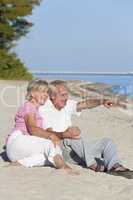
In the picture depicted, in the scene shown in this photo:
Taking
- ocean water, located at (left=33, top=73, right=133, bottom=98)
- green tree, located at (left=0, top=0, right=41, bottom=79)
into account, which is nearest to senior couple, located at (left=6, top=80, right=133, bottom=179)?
ocean water, located at (left=33, top=73, right=133, bottom=98)

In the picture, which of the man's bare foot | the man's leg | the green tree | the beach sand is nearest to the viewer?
the beach sand

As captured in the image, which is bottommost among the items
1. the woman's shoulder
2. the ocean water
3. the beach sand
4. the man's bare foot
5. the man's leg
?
the beach sand

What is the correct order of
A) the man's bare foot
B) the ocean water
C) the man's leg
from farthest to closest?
1. the ocean water
2. the man's leg
3. the man's bare foot

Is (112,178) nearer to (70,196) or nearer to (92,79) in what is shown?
(70,196)

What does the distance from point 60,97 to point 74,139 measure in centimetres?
53

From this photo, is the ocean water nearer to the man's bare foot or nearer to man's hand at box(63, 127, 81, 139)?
man's hand at box(63, 127, 81, 139)

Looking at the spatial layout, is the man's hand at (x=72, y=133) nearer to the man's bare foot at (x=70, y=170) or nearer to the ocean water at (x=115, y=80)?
the man's bare foot at (x=70, y=170)

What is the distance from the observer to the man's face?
7.46 metres

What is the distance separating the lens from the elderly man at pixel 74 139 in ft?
24.0

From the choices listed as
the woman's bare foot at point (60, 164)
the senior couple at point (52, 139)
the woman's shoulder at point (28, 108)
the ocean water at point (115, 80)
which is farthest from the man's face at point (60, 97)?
the ocean water at point (115, 80)

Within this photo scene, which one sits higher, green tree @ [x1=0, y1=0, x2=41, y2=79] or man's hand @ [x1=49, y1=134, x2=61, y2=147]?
green tree @ [x1=0, y1=0, x2=41, y2=79]

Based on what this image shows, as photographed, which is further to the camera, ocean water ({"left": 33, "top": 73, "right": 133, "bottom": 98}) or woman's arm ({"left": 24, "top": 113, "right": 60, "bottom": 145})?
ocean water ({"left": 33, "top": 73, "right": 133, "bottom": 98})

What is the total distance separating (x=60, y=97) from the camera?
7.50 m

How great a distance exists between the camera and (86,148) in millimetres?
7414
